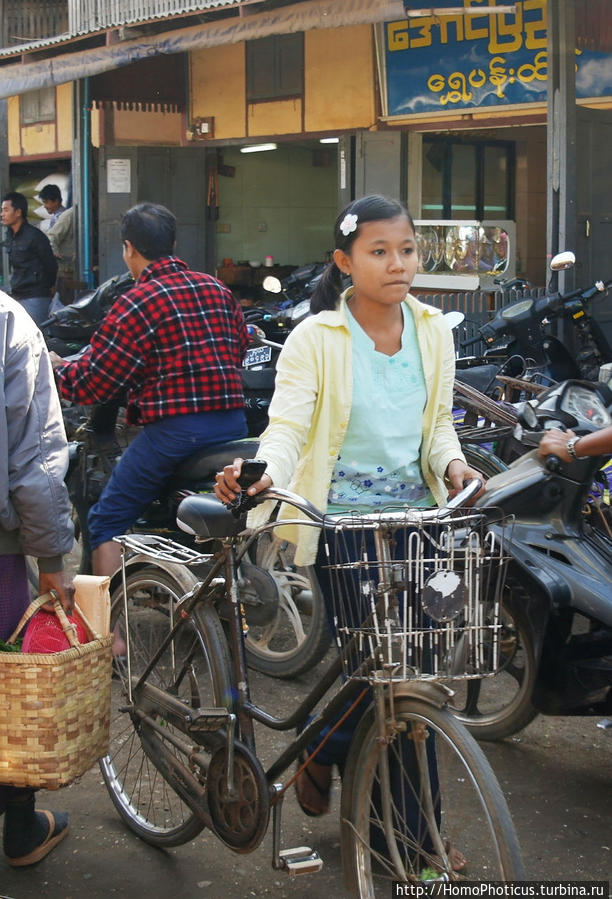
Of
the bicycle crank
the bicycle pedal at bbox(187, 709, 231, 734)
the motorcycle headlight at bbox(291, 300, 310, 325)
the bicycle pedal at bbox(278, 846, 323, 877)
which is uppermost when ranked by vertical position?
the motorcycle headlight at bbox(291, 300, 310, 325)

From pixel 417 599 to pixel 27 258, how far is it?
33.4ft

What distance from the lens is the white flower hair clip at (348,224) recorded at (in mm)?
3033

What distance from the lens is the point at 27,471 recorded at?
3061mm

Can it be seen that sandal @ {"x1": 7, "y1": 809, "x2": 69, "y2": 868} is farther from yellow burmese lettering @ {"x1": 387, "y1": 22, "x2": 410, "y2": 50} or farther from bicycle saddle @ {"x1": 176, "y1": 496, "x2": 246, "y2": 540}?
yellow burmese lettering @ {"x1": 387, "y1": 22, "x2": 410, "y2": 50}

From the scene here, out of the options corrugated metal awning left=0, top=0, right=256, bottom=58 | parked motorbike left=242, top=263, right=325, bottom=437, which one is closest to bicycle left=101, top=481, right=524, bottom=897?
parked motorbike left=242, top=263, right=325, bottom=437

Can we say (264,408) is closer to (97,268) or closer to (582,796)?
(582,796)

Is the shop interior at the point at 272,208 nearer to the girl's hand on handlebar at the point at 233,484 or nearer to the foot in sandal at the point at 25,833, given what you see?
the foot in sandal at the point at 25,833

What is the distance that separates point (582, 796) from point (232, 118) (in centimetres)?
995

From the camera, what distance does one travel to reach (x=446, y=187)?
12328 mm

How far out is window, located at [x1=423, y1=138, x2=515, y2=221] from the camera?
39.6ft

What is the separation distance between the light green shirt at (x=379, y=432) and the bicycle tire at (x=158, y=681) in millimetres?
567

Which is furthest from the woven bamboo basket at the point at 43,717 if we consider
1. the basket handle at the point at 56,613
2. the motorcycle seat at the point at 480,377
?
the motorcycle seat at the point at 480,377

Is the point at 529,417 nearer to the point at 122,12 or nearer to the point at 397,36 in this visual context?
the point at 397,36

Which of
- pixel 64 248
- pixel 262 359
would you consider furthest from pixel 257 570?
pixel 64 248
